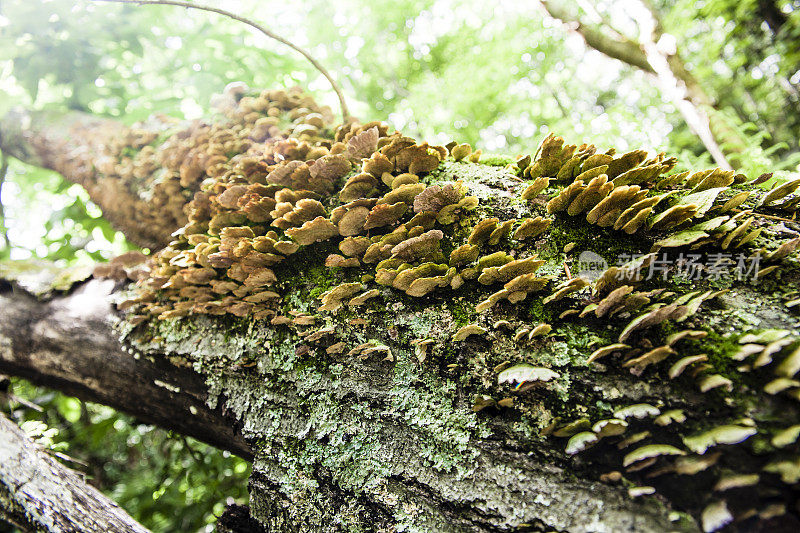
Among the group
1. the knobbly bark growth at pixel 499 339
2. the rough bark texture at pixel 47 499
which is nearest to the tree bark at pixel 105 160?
the knobbly bark growth at pixel 499 339

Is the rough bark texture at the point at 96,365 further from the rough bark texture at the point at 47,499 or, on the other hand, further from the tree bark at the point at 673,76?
the tree bark at the point at 673,76

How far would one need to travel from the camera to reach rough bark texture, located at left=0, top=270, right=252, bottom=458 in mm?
2328

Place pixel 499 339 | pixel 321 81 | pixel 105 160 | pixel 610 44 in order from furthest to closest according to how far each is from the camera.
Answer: pixel 321 81 < pixel 610 44 < pixel 105 160 < pixel 499 339

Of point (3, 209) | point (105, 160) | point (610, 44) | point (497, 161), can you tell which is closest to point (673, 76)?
point (610, 44)

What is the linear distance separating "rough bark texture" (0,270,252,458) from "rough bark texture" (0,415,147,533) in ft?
1.78

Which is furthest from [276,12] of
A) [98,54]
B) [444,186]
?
[444,186]

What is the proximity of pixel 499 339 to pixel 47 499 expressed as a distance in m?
2.43

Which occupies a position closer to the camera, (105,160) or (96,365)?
(96,365)

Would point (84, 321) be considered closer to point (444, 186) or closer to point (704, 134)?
point (444, 186)

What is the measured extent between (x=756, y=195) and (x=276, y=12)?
10117 millimetres

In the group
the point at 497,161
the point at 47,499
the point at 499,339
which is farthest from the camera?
the point at 497,161

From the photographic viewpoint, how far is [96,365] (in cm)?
277

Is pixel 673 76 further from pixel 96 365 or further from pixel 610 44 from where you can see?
pixel 96 365

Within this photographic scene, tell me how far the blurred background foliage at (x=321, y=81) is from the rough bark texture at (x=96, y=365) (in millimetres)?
428
